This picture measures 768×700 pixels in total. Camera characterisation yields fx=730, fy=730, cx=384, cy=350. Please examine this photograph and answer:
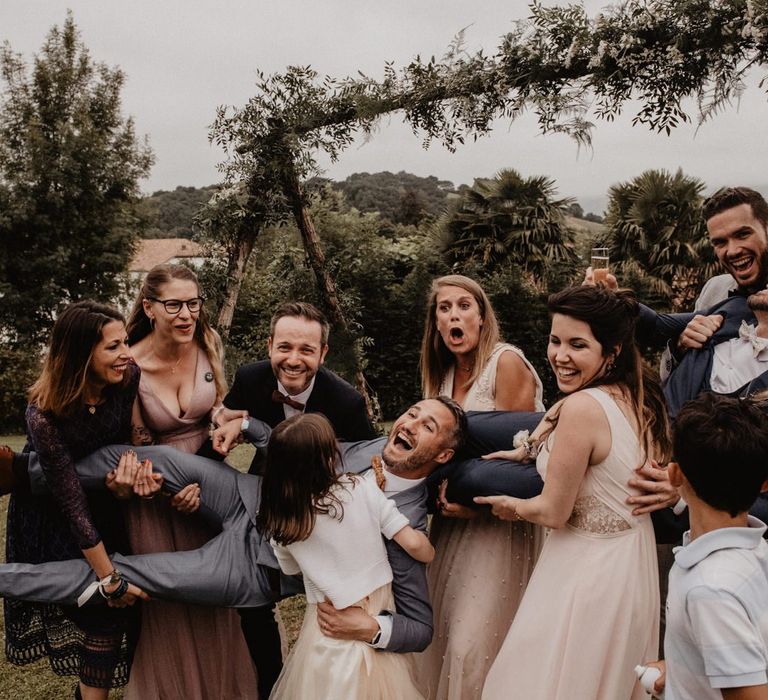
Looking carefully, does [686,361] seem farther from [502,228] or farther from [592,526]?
[502,228]

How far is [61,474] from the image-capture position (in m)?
3.04

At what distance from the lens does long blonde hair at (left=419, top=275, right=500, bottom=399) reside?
11.6 feet

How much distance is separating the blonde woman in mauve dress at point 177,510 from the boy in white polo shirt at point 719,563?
7.75 feet

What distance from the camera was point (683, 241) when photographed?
16.7 meters

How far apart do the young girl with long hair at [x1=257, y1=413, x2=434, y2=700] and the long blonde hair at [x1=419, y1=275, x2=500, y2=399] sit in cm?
95

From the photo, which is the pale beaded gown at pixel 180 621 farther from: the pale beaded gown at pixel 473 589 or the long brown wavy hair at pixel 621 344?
the long brown wavy hair at pixel 621 344

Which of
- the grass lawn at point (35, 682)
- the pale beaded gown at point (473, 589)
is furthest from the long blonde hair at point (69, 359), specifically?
the grass lawn at point (35, 682)

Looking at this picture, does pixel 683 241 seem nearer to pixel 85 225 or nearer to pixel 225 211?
pixel 225 211

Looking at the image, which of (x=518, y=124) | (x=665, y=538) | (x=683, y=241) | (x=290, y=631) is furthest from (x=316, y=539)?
(x=683, y=241)

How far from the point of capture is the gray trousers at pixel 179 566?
3075 millimetres

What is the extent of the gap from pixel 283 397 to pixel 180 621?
121 cm

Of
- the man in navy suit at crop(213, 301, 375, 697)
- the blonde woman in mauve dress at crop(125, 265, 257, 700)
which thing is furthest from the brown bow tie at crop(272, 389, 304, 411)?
the blonde woman in mauve dress at crop(125, 265, 257, 700)

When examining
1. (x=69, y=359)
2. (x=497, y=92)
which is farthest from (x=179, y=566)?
(x=497, y=92)

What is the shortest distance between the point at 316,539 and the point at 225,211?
4.42 m
